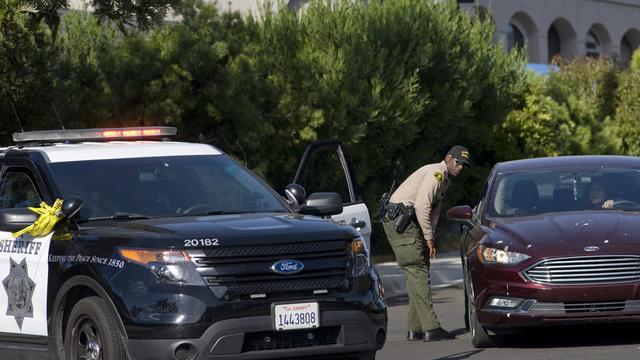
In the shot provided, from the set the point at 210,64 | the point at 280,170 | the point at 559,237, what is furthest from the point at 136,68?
the point at 559,237

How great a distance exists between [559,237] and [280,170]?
1070 centimetres

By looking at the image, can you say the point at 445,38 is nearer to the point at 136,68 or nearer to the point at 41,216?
the point at 136,68

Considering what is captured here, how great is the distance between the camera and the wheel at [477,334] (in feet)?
39.0

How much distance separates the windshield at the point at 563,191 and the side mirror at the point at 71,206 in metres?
4.84

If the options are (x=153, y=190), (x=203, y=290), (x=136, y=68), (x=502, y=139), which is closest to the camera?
(x=203, y=290)

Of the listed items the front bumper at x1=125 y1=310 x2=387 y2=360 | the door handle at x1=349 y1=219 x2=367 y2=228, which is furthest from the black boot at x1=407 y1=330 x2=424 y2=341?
the front bumper at x1=125 y1=310 x2=387 y2=360

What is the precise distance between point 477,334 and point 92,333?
439cm

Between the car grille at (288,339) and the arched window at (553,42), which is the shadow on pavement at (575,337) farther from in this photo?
the arched window at (553,42)

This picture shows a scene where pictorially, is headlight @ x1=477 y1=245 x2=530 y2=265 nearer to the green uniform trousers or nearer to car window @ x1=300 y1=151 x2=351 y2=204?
the green uniform trousers

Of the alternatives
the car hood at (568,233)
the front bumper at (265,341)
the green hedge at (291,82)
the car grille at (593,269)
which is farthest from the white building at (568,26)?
the front bumper at (265,341)

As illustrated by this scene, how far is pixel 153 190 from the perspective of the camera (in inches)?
372

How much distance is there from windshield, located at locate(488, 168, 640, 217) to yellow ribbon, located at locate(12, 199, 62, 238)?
4834mm

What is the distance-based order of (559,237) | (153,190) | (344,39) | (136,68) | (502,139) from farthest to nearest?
(502,139)
(344,39)
(136,68)
(559,237)
(153,190)

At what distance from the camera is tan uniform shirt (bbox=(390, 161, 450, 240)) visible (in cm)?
1274
